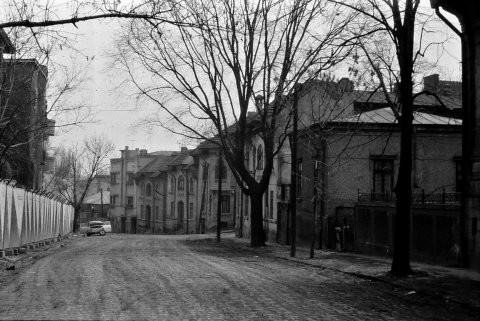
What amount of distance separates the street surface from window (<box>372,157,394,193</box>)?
40.3 feet

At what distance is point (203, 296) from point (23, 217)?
53.4ft

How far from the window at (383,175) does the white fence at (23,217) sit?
1543 cm

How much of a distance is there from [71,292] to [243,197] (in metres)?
38.0

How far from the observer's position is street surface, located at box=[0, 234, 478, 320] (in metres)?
9.80

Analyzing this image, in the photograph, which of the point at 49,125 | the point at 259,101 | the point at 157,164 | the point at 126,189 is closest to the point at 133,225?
the point at 126,189

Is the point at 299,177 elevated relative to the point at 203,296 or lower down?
elevated

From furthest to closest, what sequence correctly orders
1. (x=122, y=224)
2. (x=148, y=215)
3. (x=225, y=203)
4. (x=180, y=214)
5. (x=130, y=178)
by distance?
(x=122, y=224), (x=130, y=178), (x=148, y=215), (x=180, y=214), (x=225, y=203)

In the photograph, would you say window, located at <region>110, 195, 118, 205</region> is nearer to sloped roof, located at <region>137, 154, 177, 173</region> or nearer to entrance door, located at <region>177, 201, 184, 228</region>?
sloped roof, located at <region>137, 154, 177, 173</region>

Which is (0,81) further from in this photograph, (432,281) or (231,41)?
(432,281)

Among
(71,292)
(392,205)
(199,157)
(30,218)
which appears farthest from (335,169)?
(199,157)

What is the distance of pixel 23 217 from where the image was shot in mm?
25859

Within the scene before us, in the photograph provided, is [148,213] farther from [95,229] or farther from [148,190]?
[95,229]

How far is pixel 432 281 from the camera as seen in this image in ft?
49.5

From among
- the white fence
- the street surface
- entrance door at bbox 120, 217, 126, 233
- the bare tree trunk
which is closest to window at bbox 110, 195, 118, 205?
entrance door at bbox 120, 217, 126, 233
